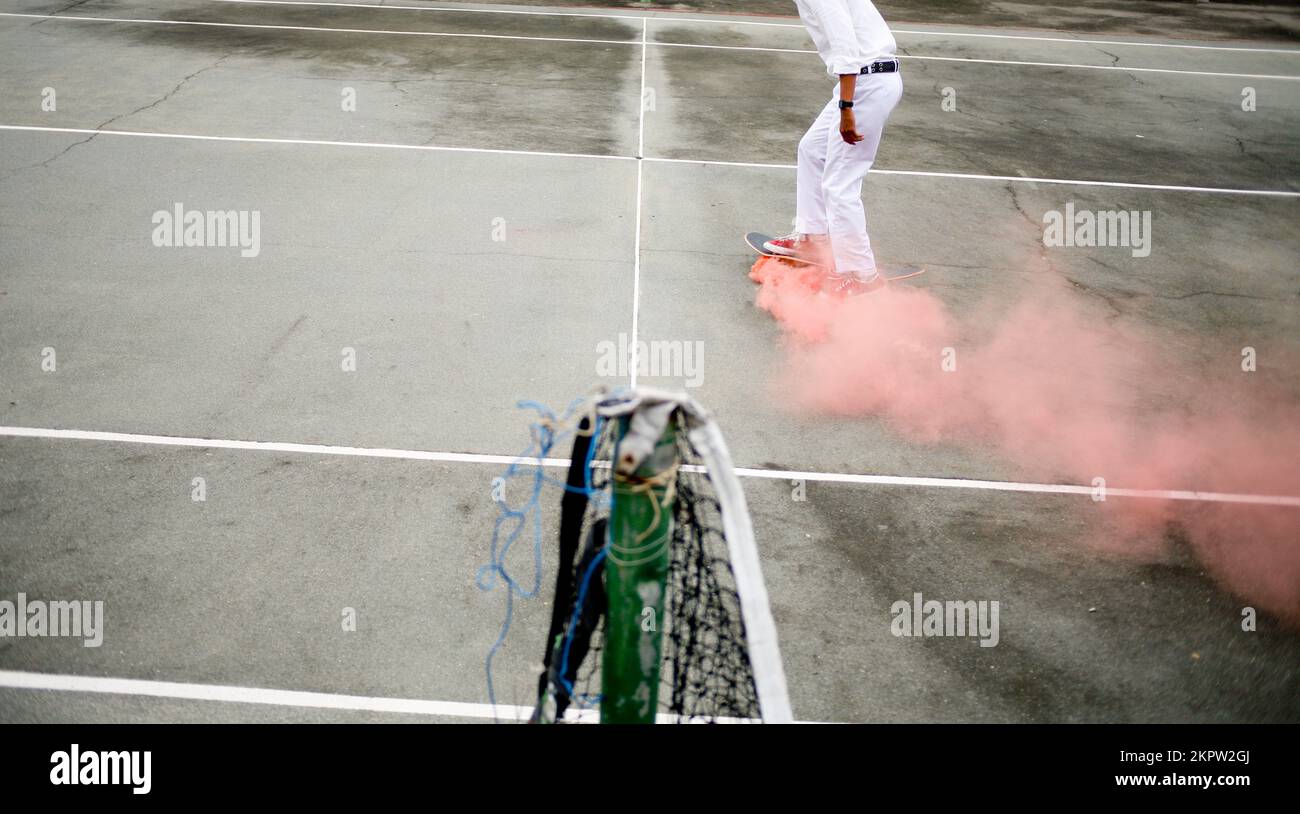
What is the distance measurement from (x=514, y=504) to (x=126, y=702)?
7.11ft

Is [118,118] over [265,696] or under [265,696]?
over

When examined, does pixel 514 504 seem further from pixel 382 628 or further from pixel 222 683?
pixel 222 683

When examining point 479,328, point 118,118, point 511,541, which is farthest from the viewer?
point 118,118

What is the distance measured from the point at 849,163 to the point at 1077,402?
105 inches

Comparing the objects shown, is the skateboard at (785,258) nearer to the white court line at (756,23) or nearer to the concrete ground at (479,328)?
the concrete ground at (479,328)

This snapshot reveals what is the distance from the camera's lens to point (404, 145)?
11.1 m

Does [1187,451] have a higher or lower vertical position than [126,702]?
higher

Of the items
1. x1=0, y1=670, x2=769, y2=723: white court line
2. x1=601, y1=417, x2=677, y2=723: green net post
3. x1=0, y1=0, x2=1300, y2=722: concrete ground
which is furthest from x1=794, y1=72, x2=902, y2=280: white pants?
x1=601, y1=417, x2=677, y2=723: green net post

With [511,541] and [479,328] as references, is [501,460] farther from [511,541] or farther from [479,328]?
[479,328]

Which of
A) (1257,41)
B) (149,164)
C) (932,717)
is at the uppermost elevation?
(1257,41)

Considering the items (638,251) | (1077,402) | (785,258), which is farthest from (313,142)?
(1077,402)

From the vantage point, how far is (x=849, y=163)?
7672 mm
